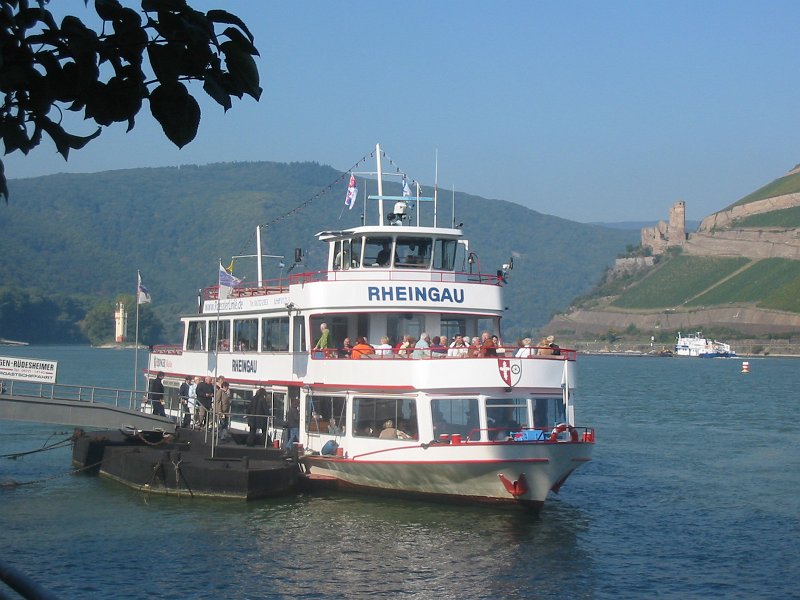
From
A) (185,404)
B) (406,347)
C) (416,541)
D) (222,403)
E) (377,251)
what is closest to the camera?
(416,541)

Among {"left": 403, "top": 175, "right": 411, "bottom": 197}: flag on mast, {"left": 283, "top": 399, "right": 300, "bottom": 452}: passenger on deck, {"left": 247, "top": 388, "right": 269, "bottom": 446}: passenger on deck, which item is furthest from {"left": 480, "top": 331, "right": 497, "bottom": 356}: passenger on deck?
{"left": 403, "top": 175, "right": 411, "bottom": 197}: flag on mast

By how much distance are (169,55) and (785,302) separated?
185m

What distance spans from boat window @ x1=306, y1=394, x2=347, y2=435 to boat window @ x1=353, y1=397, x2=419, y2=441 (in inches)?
22.4

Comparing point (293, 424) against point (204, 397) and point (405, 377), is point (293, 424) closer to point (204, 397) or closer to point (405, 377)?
point (204, 397)

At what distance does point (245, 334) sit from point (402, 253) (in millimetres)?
5450

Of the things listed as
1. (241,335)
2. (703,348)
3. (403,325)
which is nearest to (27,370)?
(241,335)

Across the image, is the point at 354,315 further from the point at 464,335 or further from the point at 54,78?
the point at 54,78

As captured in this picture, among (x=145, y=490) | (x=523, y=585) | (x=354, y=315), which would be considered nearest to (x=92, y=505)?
(x=145, y=490)

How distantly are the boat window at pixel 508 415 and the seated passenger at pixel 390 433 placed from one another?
71.2 inches

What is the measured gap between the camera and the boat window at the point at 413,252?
25.2 m

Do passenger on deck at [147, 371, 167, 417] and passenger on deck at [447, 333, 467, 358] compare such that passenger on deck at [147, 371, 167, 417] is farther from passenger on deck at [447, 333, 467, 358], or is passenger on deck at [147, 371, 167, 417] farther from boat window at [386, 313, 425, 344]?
passenger on deck at [447, 333, 467, 358]

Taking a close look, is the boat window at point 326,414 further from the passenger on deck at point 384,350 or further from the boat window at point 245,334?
the boat window at point 245,334

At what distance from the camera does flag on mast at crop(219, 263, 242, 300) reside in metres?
29.6

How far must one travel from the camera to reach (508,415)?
869 inches
